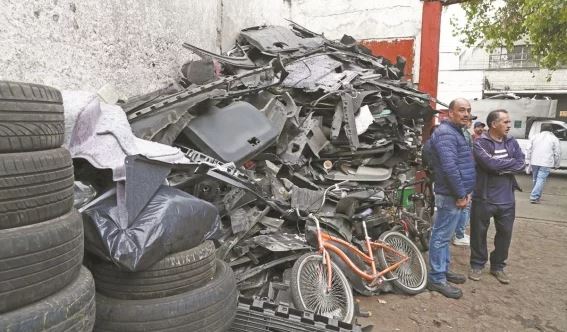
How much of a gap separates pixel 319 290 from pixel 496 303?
2089mm

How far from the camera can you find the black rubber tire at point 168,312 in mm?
2420

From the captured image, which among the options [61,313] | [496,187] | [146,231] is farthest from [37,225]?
[496,187]

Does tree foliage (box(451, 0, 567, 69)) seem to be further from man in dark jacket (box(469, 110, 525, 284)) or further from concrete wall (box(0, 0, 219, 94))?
concrete wall (box(0, 0, 219, 94))

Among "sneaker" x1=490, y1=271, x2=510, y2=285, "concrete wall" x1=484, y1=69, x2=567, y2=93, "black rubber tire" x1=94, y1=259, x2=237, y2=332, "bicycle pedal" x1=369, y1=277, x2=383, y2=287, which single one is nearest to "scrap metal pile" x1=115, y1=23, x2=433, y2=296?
"black rubber tire" x1=94, y1=259, x2=237, y2=332

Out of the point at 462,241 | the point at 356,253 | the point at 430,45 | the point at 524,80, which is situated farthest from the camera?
the point at 524,80

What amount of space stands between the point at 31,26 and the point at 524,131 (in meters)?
18.9

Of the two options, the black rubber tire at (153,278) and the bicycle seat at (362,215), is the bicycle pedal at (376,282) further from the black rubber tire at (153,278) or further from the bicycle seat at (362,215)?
the black rubber tire at (153,278)

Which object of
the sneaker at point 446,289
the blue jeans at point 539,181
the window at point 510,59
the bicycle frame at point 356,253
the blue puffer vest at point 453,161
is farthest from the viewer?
the window at point 510,59

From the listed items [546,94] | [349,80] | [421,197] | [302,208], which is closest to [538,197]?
[421,197]

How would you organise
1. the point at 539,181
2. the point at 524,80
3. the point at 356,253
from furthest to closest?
the point at 524,80 < the point at 539,181 < the point at 356,253

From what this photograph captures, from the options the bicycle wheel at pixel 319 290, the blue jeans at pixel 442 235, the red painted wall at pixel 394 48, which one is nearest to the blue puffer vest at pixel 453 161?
the blue jeans at pixel 442 235

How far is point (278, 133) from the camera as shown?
16.4 feet

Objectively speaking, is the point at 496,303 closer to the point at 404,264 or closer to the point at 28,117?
the point at 404,264

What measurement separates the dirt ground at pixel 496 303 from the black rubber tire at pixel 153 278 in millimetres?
2072
